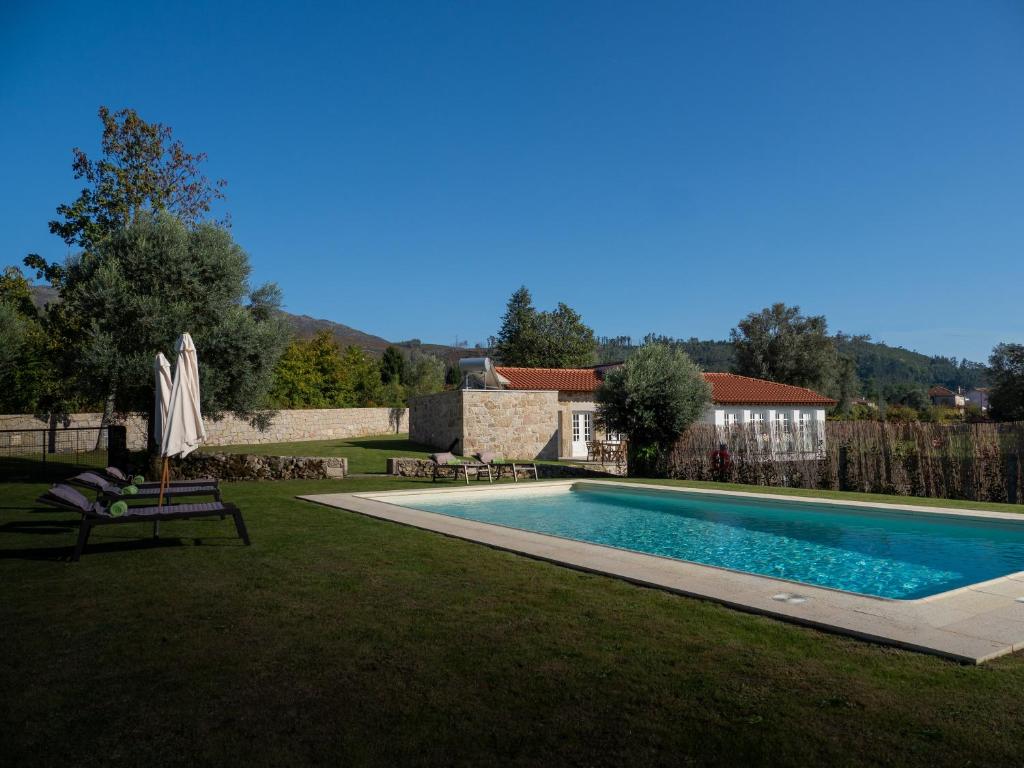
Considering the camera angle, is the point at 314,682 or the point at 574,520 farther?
the point at 574,520

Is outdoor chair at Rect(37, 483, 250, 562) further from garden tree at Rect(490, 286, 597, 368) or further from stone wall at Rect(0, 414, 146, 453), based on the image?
garden tree at Rect(490, 286, 597, 368)

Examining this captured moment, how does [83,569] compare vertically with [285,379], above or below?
below

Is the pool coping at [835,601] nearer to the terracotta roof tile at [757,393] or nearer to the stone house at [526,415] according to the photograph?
the stone house at [526,415]

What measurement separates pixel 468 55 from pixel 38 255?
17.6 meters

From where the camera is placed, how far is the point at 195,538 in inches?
341

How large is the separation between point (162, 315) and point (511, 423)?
43.1ft

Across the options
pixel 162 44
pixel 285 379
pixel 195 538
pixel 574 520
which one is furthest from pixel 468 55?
pixel 285 379

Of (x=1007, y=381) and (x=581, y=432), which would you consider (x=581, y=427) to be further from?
(x=1007, y=381)

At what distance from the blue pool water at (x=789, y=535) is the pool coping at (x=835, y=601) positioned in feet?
6.08

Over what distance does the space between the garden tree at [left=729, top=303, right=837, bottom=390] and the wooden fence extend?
1605 inches

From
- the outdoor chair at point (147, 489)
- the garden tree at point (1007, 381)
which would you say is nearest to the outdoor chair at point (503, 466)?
the outdoor chair at point (147, 489)

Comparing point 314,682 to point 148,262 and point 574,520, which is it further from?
point 148,262

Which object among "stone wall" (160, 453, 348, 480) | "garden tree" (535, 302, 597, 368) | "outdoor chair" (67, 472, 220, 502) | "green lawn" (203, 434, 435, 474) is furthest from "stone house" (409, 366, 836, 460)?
"garden tree" (535, 302, 597, 368)

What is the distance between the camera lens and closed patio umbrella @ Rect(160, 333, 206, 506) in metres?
8.80
